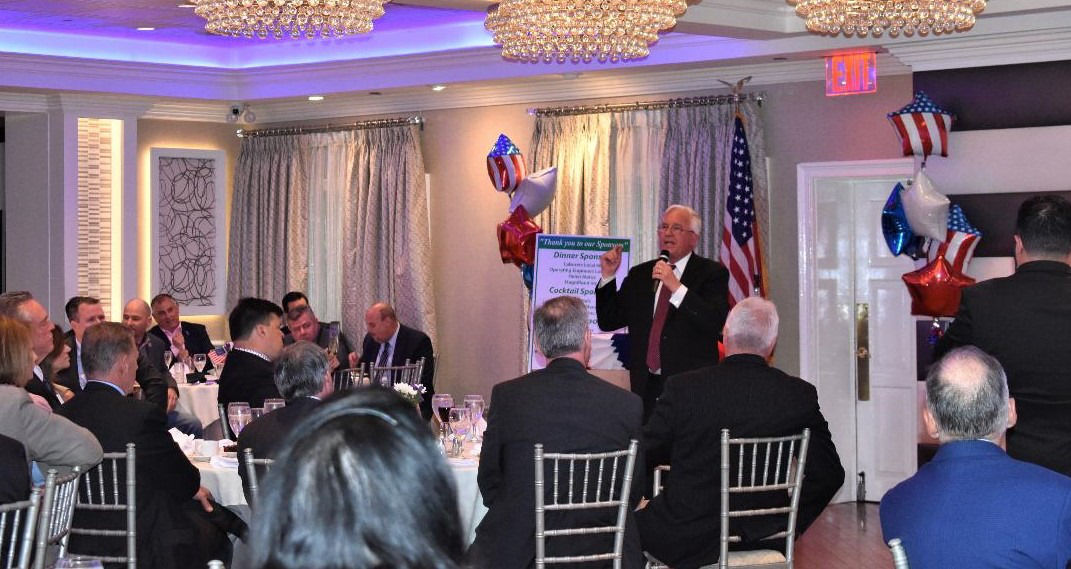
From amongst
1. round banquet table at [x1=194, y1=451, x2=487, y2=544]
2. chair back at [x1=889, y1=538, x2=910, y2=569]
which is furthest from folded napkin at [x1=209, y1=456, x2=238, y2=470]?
chair back at [x1=889, y1=538, x2=910, y2=569]

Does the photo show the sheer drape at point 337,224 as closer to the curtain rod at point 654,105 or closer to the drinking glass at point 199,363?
the curtain rod at point 654,105

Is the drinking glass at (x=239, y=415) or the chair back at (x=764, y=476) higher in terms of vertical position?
the drinking glass at (x=239, y=415)

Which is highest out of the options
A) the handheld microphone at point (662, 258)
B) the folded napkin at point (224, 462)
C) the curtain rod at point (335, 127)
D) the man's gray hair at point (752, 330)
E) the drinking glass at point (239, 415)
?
the curtain rod at point (335, 127)

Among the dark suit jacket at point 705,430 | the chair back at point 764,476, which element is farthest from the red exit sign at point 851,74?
the dark suit jacket at point 705,430

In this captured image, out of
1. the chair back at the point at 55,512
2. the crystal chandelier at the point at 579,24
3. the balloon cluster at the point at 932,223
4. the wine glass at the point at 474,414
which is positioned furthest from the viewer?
the balloon cluster at the point at 932,223

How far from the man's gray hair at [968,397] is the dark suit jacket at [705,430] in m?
1.47

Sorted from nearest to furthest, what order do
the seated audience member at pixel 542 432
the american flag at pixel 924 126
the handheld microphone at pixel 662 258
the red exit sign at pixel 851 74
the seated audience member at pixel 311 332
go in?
the seated audience member at pixel 542 432
the handheld microphone at pixel 662 258
the american flag at pixel 924 126
the red exit sign at pixel 851 74
the seated audience member at pixel 311 332

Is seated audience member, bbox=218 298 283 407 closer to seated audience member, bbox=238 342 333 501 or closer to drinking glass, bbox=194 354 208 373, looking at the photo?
seated audience member, bbox=238 342 333 501

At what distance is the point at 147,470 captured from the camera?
16.1 ft

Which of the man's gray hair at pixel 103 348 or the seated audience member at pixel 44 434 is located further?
the man's gray hair at pixel 103 348

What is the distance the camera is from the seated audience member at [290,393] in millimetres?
4766

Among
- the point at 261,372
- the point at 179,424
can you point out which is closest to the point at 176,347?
the point at 179,424

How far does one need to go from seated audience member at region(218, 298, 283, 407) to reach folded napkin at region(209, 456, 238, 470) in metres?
0.91

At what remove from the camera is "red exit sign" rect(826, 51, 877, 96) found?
8320 millimetres
